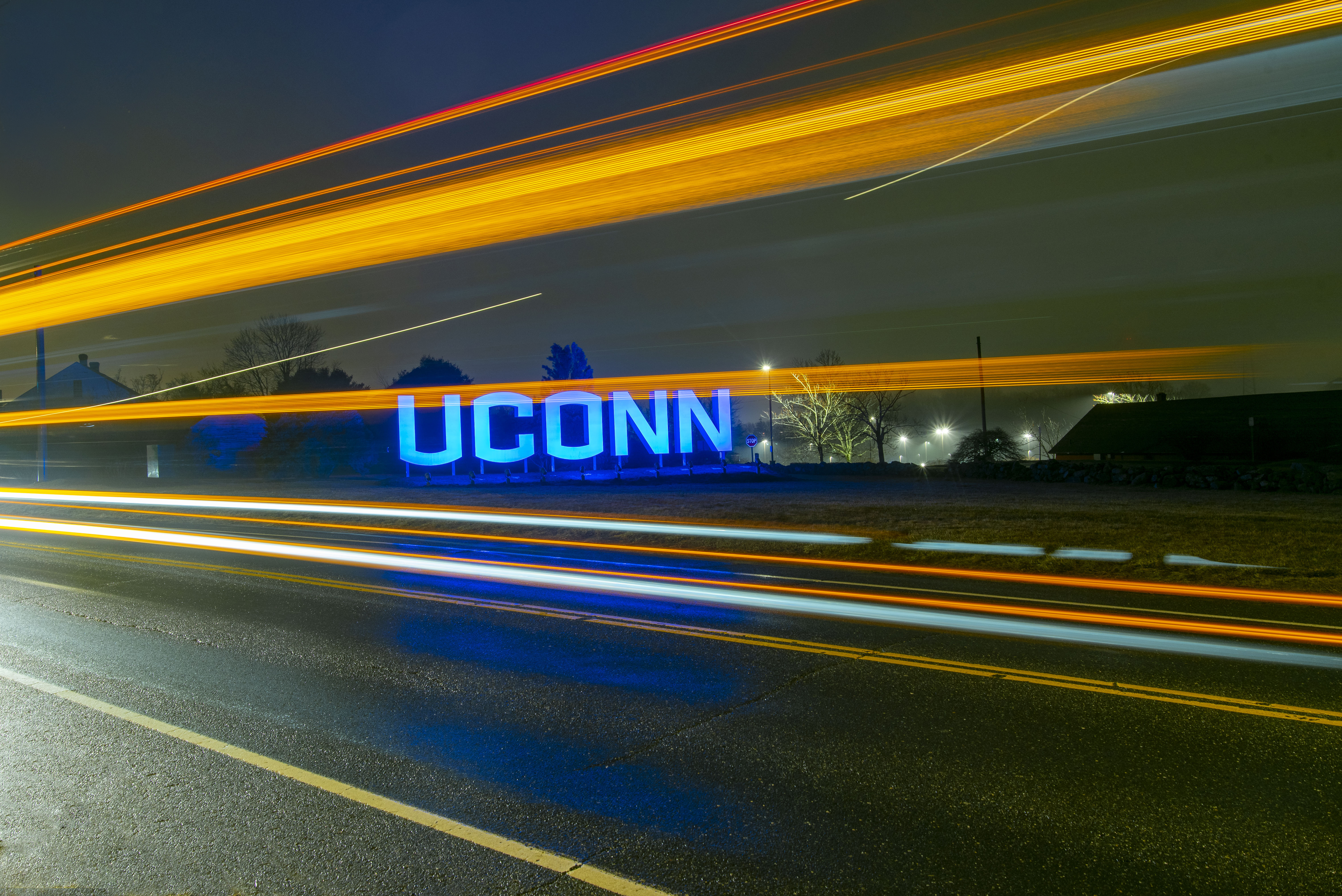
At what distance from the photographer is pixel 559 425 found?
34156mm

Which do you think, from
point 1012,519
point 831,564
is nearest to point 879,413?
point 1012,519

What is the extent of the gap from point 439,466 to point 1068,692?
38.5 m

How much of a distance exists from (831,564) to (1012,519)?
6.88 meters

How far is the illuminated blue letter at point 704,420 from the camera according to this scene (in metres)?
36.3

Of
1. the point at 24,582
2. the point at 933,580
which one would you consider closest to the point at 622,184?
the point at 933,580

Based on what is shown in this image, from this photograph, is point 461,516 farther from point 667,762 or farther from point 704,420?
point 704,420

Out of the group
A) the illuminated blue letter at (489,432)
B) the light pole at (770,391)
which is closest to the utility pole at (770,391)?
the light pole at (770,391)

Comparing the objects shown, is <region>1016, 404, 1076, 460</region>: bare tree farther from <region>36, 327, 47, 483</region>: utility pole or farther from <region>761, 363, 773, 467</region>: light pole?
<region>36, 327, 47, 483</region>: utility pole

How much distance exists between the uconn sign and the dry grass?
15.6 feet

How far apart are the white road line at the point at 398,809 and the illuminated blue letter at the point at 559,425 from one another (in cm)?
2769

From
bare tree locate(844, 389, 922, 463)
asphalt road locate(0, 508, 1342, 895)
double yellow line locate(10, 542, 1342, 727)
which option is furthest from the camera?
bare tree locate(844, 389, 922, 463)

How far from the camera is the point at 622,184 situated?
60.0 feet

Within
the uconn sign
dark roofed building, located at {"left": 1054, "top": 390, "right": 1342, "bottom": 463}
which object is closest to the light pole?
the uconn sign

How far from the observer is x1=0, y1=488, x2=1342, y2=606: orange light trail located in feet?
29.3
